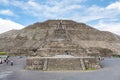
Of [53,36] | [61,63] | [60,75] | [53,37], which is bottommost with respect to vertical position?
[60,75]

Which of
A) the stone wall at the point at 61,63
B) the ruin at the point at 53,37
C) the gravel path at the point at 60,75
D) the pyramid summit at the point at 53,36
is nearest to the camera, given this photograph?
the gravel path at the point at 60,75

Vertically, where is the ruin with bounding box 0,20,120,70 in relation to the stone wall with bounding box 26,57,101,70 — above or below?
above

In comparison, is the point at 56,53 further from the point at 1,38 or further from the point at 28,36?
the point at 1,38

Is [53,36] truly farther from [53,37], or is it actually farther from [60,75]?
[60,75]

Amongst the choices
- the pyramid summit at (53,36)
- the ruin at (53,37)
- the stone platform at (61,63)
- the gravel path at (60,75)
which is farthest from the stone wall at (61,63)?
the pyramid summit at (53,36)

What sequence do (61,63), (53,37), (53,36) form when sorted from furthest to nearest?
(53,36) → (53,37) → (61,63)

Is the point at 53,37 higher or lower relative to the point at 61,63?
higher

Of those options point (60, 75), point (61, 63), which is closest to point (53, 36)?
point (61, 63)

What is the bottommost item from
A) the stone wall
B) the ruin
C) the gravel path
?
the gravel path

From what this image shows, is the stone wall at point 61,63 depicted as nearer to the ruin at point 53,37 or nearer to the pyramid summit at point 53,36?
the ruin at point 53,37

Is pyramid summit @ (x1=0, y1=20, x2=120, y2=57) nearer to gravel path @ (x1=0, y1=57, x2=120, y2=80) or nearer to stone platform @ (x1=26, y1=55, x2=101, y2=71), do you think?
stone platform @ (x1=26, y1=55, x2=101, y2=71)

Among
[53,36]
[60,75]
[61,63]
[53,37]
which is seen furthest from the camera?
[53,36]

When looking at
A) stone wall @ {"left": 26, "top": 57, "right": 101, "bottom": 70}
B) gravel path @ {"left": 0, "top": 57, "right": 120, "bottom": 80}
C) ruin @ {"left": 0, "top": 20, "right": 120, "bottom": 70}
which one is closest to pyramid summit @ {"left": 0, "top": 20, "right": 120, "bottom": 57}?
ruin @ {"left": 0, "top": 20, "right": 120, "bottom": 70}

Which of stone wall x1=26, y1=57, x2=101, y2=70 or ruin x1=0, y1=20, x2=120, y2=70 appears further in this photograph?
ruin x1=0, y1=20, x2=120, y2=70
